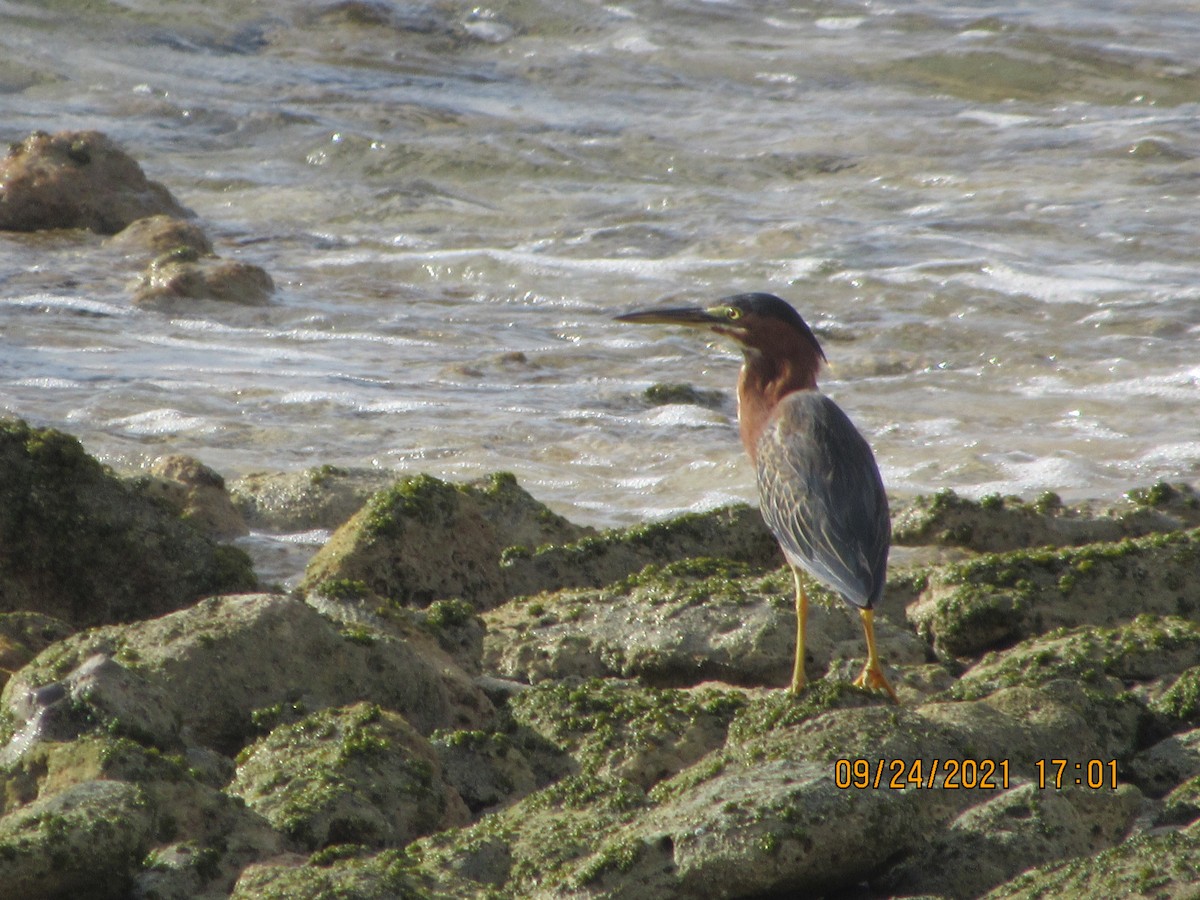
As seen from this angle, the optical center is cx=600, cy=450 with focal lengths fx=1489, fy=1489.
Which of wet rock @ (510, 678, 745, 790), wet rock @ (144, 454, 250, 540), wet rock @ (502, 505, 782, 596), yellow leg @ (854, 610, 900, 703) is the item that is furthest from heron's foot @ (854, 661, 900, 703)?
wet rock @ (144, 454, 250, 540)

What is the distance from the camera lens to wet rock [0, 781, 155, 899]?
260cm

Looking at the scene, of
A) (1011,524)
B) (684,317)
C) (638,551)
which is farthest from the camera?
(1011,524)

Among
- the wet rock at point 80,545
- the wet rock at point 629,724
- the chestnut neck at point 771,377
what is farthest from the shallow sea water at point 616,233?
the wet rock at point 629,724

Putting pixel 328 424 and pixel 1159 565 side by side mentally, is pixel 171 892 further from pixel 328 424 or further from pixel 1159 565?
pixel 328 424

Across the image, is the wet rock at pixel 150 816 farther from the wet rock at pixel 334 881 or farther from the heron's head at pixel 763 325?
the heron's head at pixel 763 325

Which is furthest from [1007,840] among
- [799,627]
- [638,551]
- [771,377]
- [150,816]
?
[638,551]

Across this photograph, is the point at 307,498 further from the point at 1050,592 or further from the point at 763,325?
the point at 1050,592

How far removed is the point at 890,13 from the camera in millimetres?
19141

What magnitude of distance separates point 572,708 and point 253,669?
77cm

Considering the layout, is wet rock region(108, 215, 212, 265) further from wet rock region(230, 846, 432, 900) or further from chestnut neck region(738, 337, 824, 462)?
wet rock region(230, 846, 432, 900)

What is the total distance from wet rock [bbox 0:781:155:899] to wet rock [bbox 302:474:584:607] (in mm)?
1705

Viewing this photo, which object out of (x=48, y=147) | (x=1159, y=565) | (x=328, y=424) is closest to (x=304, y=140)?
Result: (x=48, y=147)

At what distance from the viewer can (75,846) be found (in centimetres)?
262
